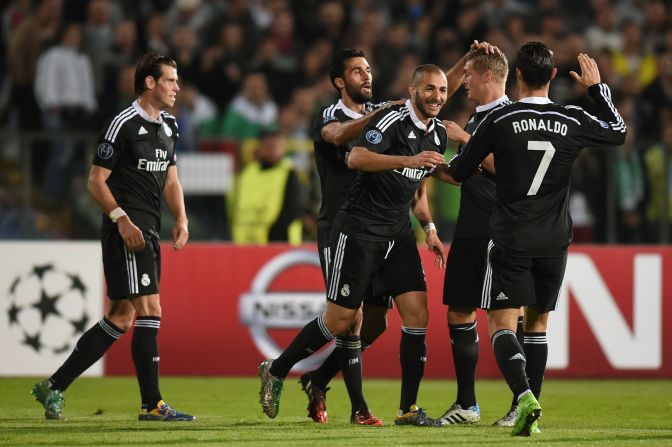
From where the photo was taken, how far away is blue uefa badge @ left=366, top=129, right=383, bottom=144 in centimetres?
753

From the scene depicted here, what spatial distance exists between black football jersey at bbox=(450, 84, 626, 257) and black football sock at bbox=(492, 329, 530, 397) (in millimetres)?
482

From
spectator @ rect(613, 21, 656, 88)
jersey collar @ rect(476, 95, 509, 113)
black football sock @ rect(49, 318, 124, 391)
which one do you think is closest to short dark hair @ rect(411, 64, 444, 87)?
jersey collar @ rect(476, 95, 509, 113)

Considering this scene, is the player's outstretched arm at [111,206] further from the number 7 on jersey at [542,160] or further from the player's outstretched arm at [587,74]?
the player's outstretched arm at [587,74]

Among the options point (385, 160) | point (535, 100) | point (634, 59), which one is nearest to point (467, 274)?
point (385, 160)

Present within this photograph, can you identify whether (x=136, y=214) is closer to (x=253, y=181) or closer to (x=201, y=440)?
(x=201, y=440)

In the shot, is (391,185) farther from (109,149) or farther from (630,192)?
(630,192)

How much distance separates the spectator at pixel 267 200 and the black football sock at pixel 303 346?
16.7 feet

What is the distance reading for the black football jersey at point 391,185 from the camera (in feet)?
25.1

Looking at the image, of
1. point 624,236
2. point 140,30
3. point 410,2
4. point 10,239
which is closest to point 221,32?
point 140,30

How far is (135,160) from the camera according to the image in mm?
8234

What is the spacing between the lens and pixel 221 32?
52.0 ft

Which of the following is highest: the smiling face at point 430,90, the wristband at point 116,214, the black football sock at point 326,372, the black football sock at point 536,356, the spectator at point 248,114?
the spectator at point 248,114

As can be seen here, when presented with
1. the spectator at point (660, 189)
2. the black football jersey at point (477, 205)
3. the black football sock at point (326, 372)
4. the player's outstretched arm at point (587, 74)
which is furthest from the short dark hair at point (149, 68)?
the spectator at point (660, 189)

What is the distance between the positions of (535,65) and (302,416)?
2977 mm
